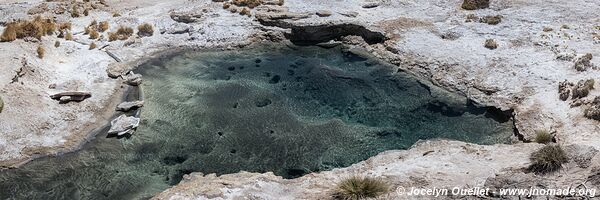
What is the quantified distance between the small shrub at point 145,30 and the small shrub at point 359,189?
20154 millimetres

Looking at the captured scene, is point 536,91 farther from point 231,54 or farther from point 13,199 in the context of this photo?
point 13,199

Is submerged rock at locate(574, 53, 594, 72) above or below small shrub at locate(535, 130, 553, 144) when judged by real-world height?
above

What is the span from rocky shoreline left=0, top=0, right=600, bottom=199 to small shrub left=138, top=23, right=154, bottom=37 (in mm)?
416

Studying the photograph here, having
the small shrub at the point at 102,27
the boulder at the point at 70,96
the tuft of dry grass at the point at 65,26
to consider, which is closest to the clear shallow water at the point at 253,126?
the boulder at the point at 70,96

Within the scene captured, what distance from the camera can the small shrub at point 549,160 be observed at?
15.0m

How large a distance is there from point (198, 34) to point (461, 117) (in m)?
16.4

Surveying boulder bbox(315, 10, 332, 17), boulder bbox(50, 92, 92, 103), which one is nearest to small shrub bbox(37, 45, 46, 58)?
boulder bbox(50, 92, 92, 103)

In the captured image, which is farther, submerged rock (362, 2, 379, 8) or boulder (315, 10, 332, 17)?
submerged rock (362, 2, 379, 8)

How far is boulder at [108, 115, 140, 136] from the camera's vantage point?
22.1 metres

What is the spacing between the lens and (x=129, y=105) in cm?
2412

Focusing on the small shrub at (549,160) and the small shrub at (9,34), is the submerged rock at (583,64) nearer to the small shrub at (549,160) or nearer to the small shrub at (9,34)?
the small shrub at (549,160)

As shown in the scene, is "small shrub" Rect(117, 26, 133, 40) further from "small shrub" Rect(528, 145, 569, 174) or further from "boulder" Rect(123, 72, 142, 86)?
"small shrub" Rect(528, 145, 569, 174)

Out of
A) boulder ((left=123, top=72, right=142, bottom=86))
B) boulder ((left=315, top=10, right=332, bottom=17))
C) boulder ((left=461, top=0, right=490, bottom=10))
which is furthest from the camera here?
boulder ((left=461, top=0, right=490, bottom=10))

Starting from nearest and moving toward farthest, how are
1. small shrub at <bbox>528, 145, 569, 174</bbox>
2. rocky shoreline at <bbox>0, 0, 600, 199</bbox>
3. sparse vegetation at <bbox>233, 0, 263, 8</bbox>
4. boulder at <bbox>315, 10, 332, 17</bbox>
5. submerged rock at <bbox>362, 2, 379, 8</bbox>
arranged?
1. small shrub at <bbox>528, 145, 569, 174</bbox>
2. rocky shoreline at <bbox>0, 0, 600, 199</bbox>
3. boulder at <bbox>315, 10, 332, 17</bbox>
4. submerged rock at <bbox>362, 2, 379, 8</bbox>
5. sparse vegetation at <bbox>233, 0, 263, 8</bbox>
